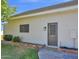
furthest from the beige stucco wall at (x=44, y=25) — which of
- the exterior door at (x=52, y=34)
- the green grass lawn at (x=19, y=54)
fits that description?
the green grass lawn at (x=19, y=54)

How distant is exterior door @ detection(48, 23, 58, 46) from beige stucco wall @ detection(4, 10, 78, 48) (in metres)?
0.25

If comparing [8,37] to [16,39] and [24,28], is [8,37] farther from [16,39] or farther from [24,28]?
[24,28]

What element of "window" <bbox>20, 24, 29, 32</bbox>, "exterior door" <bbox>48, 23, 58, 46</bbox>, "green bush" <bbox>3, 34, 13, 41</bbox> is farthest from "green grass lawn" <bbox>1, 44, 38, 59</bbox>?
"green bush" <bbox>3, 34, 13, 41</bbox>

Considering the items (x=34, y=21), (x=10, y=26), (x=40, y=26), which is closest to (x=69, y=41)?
(x=40, y=26)

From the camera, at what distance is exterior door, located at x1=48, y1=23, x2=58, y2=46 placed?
10.5m

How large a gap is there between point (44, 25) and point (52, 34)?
35.0 inches

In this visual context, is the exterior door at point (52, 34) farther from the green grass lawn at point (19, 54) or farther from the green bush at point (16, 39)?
the green bush at point (16, 39)

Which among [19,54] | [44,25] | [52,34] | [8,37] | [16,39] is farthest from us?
[8,37]

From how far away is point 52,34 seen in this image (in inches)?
423

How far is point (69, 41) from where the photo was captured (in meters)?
9.59

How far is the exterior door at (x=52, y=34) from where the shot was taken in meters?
10.5

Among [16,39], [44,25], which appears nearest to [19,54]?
[44,25]

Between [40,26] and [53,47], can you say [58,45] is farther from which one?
[40,26]

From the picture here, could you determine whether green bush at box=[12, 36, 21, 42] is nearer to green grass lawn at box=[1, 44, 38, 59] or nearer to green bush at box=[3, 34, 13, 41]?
green bush at box=[3, 34, 13, 41]
